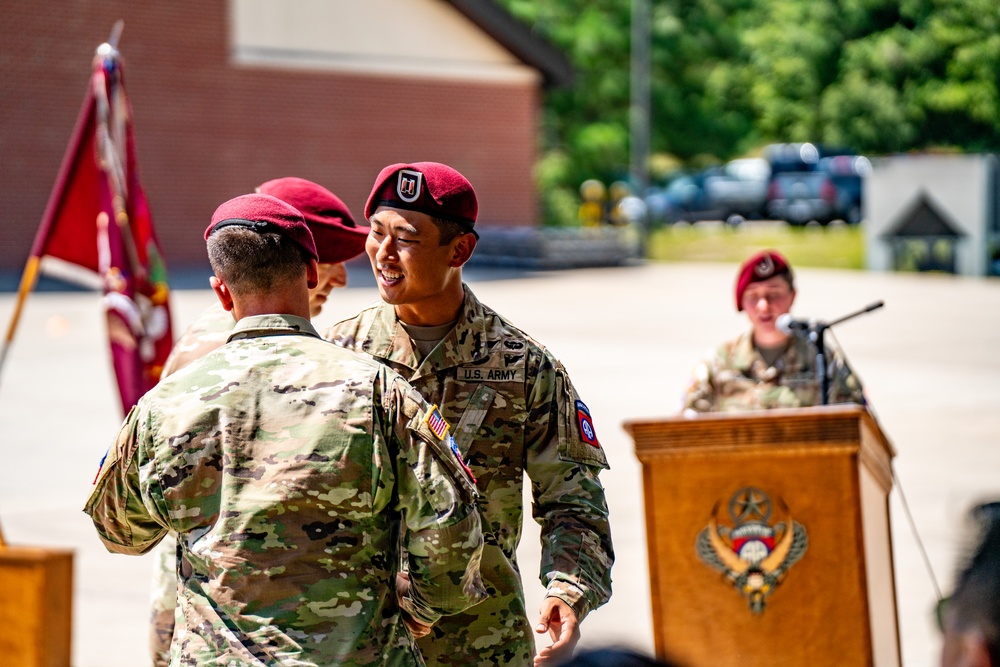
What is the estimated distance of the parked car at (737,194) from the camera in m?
40.3

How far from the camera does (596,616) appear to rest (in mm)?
6301

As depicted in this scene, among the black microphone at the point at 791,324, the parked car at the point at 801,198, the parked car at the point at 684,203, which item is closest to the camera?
the black microphone at the point at 791,324

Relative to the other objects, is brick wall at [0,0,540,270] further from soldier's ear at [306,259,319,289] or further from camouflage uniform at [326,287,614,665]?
soldier's ear at [306,259,319,289]

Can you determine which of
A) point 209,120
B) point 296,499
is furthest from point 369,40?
point 296,499

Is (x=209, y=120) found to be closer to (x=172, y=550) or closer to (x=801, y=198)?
(x=801, y=198)

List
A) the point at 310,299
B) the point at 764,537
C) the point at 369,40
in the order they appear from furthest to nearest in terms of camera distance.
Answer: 1. the point at 369,40
2. the point at 764,537
3. the point at 310,299

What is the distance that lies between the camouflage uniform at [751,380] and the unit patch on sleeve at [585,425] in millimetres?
2527

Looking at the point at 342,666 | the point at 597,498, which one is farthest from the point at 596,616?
the point at 342,666

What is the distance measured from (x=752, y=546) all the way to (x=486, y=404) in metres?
1.55

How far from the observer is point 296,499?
7.68 ft

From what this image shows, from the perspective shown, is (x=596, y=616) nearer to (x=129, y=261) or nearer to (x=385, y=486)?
(x=129, y=261)

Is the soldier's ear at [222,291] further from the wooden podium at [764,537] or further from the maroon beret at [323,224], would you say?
the wooden podium at [764,537]

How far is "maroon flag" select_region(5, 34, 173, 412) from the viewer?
588 cm

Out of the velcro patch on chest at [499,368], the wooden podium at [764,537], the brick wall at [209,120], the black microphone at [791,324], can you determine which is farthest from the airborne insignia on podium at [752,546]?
the brick wall at [209,120]
